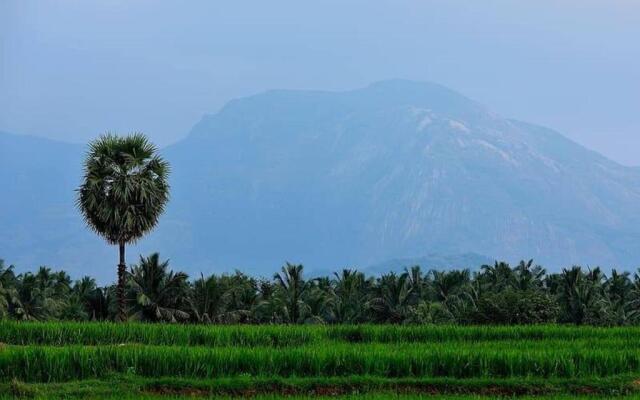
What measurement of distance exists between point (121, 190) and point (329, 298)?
69.7 feet

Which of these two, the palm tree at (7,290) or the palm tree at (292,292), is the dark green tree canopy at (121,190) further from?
the palm tree at (292,292)

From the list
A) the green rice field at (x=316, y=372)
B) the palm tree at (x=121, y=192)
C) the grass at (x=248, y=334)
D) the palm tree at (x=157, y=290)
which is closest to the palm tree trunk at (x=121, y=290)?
the palm tree at (x=121, y=192)

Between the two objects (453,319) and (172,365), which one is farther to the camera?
(453,319)

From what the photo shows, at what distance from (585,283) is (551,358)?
4721cm

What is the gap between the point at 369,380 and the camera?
2516 cm

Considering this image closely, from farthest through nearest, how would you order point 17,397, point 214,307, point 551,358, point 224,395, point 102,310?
point 102,310 → point 214,307 → point 551,358 → point 224,395 → point 17,397

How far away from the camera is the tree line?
61188mm

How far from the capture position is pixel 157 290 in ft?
203

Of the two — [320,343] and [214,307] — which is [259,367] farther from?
[214,307]

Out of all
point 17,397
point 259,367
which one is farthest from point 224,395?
point 17,397

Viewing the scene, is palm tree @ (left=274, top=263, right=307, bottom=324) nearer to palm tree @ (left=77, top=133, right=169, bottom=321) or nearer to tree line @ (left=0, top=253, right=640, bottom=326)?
tree line @ (left=0, top=253, right=640, bottom=326)

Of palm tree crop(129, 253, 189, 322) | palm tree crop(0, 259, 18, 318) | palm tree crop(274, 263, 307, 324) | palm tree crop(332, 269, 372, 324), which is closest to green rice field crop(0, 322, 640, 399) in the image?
palm tree crop(129, 253, 189, 322)

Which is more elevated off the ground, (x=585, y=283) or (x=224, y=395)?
(x=585, y=283)

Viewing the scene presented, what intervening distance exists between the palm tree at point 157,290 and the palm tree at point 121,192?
214 inches
